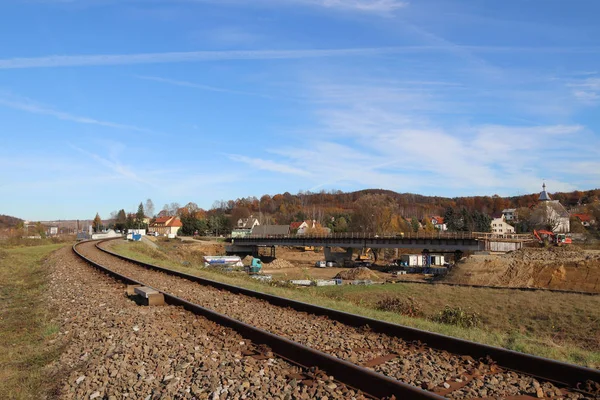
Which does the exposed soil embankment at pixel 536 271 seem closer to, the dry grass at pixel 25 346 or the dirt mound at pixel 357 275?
the dirt mound at pixel 357 275

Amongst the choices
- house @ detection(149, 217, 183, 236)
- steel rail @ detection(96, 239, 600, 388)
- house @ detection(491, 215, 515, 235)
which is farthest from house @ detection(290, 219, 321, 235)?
steel rail @ detection(96, 239, 600, 388)

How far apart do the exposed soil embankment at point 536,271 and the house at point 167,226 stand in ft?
427

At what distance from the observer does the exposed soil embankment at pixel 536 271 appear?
44906 millimetres

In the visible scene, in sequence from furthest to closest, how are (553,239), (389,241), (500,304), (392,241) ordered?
(389,241) → (392,241) → (553,239) → (500,304)

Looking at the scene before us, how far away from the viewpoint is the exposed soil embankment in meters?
44.9

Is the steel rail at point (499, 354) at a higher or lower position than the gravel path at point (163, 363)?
higher

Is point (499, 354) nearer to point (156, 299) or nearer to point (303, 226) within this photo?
point (156, 299)

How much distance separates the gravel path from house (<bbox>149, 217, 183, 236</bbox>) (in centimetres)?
15852

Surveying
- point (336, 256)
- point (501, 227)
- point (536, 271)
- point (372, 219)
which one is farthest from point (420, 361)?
point (501, 227)

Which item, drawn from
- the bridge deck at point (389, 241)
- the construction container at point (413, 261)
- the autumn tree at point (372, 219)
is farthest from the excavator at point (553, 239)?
the autumn tree at point (372, 219)

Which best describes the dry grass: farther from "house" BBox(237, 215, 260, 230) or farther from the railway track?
"house" BBox(237, 215, 260, 230)

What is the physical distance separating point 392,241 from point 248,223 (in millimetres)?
103947

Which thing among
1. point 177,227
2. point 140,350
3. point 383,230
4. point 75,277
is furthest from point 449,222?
point 140,350

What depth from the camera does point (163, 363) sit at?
23.7ft
